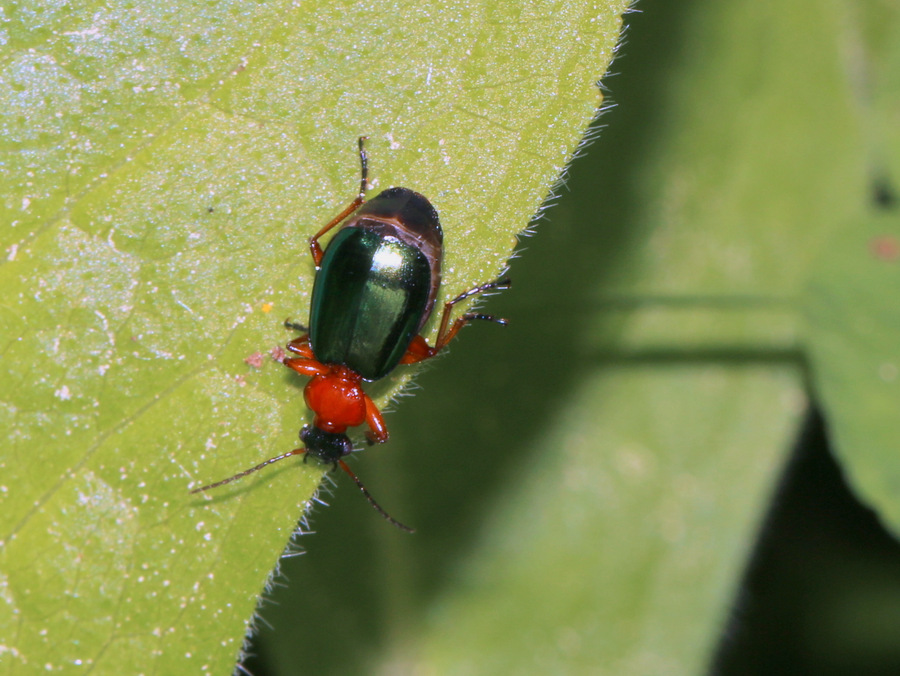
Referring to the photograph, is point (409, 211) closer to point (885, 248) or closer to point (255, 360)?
point (255, 360)

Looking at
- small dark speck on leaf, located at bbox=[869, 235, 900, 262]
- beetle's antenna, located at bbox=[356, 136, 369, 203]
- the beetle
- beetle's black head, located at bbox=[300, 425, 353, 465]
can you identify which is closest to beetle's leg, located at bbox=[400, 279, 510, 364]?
the beetle

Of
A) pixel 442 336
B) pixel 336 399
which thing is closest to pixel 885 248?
pixel 442 336

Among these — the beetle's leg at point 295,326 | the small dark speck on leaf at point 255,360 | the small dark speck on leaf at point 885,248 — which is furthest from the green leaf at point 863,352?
the small dark speck on leaf at point 255,360

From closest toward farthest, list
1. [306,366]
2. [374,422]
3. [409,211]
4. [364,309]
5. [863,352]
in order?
[409,211]
[306,366]
[364,309]
[374,422]
[863,352]

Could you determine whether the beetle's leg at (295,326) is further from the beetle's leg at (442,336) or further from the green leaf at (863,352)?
the green leaf at (863,352)

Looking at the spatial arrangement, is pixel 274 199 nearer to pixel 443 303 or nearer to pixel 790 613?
pixel 443 303

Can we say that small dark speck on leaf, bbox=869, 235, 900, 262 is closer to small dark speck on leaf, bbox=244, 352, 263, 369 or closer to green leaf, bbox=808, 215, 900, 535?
green leaf, bbox=808, 215, 900, 535
